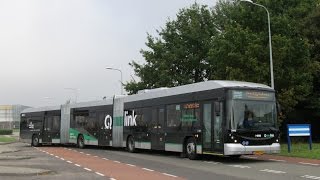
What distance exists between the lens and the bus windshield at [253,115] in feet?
69.5

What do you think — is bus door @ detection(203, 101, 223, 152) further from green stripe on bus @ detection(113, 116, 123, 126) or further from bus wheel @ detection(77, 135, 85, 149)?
bus wheel @ detection(77, 135, 85, 149)

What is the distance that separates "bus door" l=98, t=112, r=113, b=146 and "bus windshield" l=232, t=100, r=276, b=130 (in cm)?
1443

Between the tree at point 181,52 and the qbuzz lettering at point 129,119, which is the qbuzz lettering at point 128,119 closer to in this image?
the qbuzz lettering at point 129,119

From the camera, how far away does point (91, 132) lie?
36.9 m

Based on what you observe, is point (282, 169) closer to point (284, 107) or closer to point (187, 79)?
point (284, 107)

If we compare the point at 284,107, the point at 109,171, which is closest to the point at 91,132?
the point at 284,107

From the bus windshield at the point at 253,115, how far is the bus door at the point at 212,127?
0.68m

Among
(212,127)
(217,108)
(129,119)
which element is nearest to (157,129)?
(129,119)

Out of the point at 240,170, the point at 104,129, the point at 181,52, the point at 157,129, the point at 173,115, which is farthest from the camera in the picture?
the point at 181,52

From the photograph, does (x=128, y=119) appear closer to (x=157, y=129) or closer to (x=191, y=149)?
(x=157, y=129)

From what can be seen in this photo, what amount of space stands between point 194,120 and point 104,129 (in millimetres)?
12821

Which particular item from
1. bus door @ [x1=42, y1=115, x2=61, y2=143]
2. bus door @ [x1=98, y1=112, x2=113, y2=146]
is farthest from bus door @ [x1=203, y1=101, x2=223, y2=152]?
bus door @ [x1=42, y1=115, x2=61, y2=143]

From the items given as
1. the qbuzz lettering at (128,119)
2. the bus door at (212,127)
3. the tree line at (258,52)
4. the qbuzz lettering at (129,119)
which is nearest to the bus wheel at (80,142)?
the qbuzz lettering at (128,119)

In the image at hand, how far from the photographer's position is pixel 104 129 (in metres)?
→ 35.2
